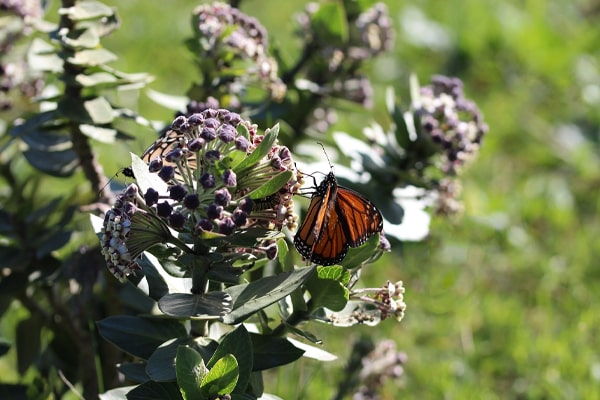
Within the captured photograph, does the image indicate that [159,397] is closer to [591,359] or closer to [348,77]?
[348,77]

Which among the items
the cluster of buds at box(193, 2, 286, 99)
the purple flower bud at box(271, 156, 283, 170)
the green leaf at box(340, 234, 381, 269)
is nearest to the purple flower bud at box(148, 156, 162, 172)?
the purple flower bud at box(271, 156, 283, 170)

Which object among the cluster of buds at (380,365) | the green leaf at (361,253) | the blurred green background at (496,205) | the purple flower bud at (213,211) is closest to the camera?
the purple flower bud at (213,211)

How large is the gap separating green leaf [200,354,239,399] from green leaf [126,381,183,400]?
144mm

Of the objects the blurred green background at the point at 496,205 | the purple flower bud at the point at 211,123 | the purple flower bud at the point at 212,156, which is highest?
the purple flower bud at the point at 211,123

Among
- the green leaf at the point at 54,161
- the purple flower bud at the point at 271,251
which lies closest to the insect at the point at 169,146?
the purple flower bud at the point at 271,251

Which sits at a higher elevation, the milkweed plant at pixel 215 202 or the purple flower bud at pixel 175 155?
the purple flower bud at pixel 175 155

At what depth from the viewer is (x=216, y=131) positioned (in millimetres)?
1653

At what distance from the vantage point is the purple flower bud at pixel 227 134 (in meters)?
1.62

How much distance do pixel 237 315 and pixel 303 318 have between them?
0.83 ft

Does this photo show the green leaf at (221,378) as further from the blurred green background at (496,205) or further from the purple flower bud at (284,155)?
the blurred green background at (496,205)

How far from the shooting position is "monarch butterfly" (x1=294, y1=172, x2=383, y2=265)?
1.79 metres

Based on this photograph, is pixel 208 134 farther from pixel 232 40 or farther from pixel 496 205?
pixel 496 205

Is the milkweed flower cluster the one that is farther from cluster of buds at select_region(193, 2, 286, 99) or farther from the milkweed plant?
cluster of buds at select_region(193, 2, 286, 99)

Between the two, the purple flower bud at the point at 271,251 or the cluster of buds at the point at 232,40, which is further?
the cluster of buds at the point at 232,40
